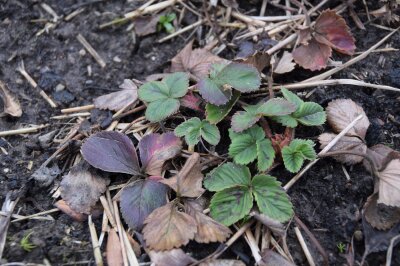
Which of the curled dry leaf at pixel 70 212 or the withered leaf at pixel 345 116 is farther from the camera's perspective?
the withered leaf at pixel 345 116

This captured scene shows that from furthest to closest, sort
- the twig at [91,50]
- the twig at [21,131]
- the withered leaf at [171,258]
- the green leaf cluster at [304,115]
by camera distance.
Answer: the twig at [91,50]
the twig at [21,131]
the green leaf cluster at [304,115]
the withered leaf at [171,258]

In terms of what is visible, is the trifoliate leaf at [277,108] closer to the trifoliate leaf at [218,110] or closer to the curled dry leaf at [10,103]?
the trifoliate leaf at [218,110]

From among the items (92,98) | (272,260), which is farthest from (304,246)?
(92,98)

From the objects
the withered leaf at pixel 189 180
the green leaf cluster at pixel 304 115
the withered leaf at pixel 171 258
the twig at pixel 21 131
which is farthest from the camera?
the twig at pixel 21 131

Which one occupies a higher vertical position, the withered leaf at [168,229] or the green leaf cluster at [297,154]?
the green leaf cluster at [297,154]

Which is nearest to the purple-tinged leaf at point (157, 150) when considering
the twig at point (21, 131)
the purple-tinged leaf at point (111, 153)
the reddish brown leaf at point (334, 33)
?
the purple-tinged leaf at point (111, 153)

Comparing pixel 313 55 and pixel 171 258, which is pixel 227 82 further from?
pixel 171 258
